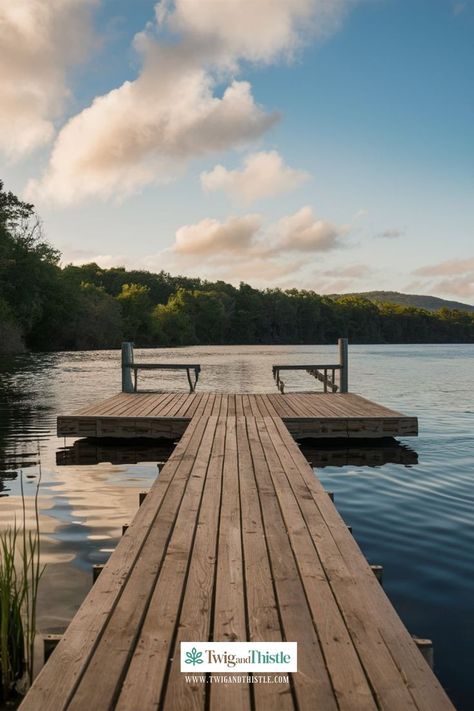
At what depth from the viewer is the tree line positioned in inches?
2243

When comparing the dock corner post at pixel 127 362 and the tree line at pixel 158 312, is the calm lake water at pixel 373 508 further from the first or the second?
the tree line at pixel 158 312

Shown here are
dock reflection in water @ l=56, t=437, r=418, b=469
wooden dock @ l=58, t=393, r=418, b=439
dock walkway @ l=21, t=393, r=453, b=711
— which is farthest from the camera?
wooden dock @ l=58, t=393, r=418, b=439

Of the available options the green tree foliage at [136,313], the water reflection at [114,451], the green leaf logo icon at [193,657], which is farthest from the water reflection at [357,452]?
the green tree foliage at [136,313]

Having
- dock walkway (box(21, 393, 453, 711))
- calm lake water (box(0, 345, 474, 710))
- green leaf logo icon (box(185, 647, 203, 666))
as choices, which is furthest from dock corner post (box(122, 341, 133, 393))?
green leaf logo icon (box(185, 647, 203, 666))

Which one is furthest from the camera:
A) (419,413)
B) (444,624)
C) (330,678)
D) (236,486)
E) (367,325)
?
(367,325)

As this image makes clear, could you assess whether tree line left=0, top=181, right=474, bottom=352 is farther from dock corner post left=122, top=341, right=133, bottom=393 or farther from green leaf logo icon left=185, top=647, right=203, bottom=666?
green leaf logo icon left=185, top=647, right=203, bottom=666

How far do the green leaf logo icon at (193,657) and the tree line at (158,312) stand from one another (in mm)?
49787

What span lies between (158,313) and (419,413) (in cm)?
8631

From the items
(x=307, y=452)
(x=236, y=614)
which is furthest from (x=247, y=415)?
(x=236, y=614)

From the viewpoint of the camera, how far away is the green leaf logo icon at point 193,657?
96.3 inches

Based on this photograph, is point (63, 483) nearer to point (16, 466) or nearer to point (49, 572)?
point (16, 466)

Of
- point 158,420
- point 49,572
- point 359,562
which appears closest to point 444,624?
point 359,562

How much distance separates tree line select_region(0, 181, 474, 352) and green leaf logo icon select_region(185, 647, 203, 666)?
163ft

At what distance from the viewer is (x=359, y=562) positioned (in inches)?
143
